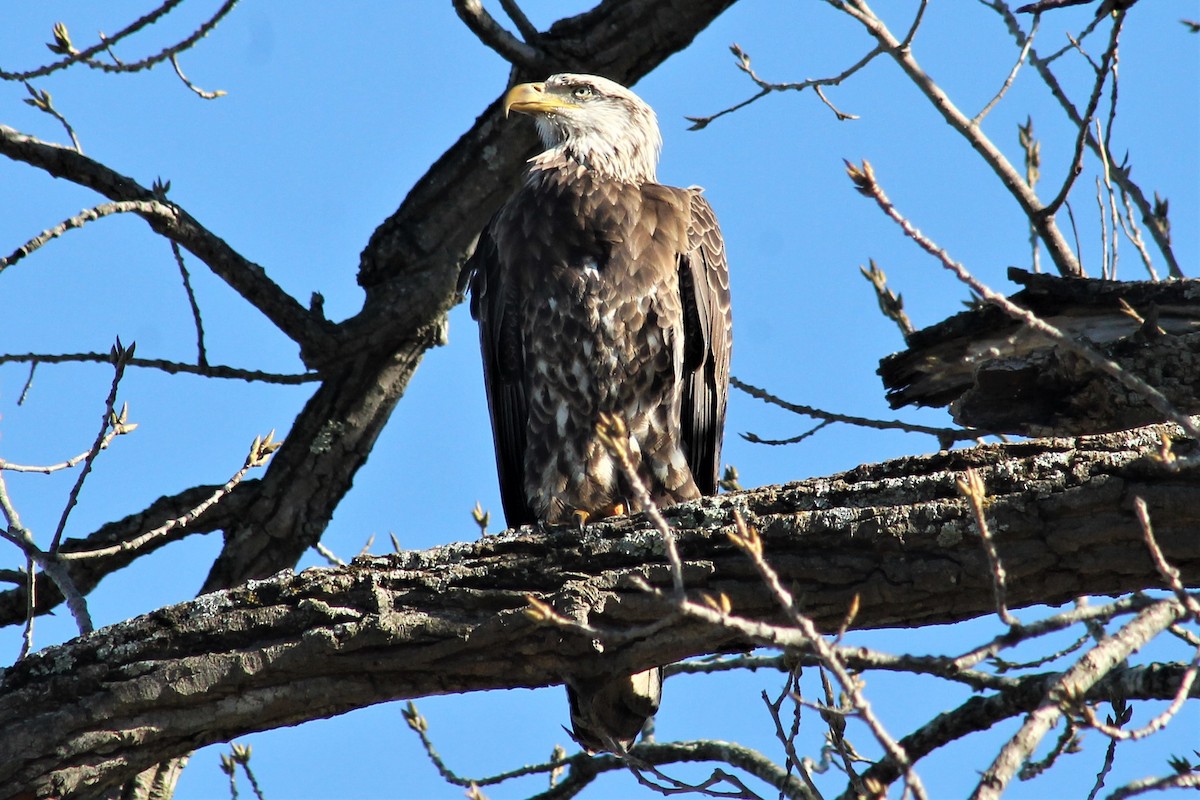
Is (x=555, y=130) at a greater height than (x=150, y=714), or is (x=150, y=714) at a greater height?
(x=555, y=130)

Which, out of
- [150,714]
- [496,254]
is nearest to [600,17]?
[496,254]

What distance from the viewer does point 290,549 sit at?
15.8ft

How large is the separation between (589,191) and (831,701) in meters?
2.20

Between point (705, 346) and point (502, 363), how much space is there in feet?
2.55

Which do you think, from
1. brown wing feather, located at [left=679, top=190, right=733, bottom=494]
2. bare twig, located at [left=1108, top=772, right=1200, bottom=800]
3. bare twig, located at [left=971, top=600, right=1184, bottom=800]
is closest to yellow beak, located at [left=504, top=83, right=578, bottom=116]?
brown wing feather, located at [left=679, top=190, right=733, bottom=494]

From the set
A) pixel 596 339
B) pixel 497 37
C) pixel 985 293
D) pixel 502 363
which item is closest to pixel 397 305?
pixel 502 363

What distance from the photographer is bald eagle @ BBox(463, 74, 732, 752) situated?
469 cm

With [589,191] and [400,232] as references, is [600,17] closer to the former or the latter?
[589,191]

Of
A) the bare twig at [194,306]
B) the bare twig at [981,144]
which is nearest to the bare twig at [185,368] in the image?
the bare twig at [194,306]

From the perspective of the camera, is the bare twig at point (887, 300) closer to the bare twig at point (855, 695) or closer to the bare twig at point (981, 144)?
the bare twig at point (981, 144)

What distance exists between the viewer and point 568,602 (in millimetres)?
3061

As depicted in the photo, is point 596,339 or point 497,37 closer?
point 596,339

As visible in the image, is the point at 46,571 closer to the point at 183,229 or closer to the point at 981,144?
the point at 183,229

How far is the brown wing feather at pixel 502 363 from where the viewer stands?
4.88 meters
